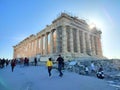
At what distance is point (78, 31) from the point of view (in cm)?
Answer: 5462

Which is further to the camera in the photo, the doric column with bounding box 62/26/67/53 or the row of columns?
the row of columns

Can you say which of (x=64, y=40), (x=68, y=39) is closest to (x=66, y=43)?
(x=64, y=40)

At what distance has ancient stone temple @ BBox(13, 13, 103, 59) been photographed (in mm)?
48781

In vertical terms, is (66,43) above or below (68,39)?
below

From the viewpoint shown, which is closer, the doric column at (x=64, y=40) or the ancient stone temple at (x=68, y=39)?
the doric column at (x=64, y=40)

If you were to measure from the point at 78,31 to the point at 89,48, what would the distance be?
7827 millimetres

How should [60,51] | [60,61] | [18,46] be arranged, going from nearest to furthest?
[60,61]
[60,51]
[18,46]

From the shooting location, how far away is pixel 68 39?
51.5 metres

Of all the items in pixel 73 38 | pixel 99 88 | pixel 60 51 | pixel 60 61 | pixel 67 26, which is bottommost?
pixel 99 88

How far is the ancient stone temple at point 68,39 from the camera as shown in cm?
4878

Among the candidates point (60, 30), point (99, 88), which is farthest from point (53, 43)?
point (99, 88)

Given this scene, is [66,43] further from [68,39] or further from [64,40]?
[68,39]

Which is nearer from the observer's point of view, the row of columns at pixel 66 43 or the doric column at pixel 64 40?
the doric column at pixel 64 40

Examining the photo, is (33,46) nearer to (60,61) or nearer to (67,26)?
(67,26)
